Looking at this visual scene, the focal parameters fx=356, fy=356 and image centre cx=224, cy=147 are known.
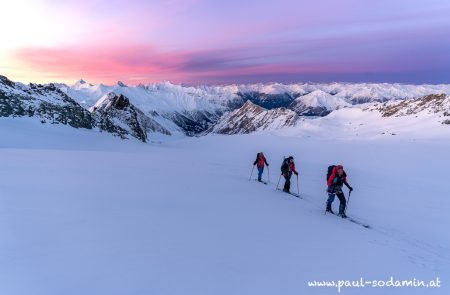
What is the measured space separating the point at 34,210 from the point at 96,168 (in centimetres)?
960

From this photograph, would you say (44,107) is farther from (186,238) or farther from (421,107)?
(421,107)

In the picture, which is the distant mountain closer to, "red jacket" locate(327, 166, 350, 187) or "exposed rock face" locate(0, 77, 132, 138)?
"exposed rock face" locate(0, 77, 132, 138)

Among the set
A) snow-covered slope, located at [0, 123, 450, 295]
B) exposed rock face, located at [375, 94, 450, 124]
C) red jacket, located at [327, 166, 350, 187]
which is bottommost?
snow-covered slope, located at [0, 123, 450, 295]

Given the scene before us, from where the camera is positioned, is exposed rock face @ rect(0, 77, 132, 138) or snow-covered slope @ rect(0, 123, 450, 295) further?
exposed rock face @ rect(0, 77, 132, 138)

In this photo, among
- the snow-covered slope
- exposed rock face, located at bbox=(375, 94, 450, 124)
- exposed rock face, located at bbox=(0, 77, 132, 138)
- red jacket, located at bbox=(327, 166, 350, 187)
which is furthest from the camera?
exposed rock face, located at bbox=(375, 94, 450, 124)

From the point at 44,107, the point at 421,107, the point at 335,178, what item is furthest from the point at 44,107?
the point at 421,107

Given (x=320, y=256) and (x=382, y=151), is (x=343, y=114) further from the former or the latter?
(x=320, y=256)

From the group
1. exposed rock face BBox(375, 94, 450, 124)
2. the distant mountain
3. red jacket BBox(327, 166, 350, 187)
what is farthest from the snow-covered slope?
exposed rock face BBox(375, 94, 450, 124)

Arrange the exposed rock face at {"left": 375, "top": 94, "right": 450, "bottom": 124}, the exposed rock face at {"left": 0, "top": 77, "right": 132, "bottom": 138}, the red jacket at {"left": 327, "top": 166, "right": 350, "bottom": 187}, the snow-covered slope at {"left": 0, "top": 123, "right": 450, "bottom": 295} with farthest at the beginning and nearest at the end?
the exposed rock face at {"left": 375, "top": 94, "right": 450, "bottom": 124} < the exposed rock face at {"left": 0, "top": 77, "right": 132, "bottom": 138} < the red jacket at {"left": 327, "top": 166, "right": 350, "bottom": 187} < the snow-covered slope at {"left": 0, "top": 123, "right": 450, "bottom": 295}

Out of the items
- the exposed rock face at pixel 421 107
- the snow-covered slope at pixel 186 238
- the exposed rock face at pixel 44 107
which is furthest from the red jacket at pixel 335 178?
the exposed rock face at pixel 421 107

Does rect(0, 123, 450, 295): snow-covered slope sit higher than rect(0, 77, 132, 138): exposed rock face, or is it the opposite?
rect(0, 77, 132, 138): exposed rock face

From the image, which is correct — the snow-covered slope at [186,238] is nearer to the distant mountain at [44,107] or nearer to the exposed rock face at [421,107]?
the distant mountain at [44,107]

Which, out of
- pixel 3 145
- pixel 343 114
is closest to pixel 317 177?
pixel 3 145

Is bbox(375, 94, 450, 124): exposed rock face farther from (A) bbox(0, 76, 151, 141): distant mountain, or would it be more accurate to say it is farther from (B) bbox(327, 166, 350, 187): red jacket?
(B) bbox(327, 166, 350, 187): red jacket
